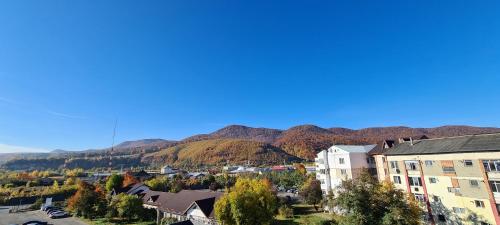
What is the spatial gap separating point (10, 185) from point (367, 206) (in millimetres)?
119424

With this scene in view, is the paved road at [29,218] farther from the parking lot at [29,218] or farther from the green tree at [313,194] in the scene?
the green tree at [313,194]

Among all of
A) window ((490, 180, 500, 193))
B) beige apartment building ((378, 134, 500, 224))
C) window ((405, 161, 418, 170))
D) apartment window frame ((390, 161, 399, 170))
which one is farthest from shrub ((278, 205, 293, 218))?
window ((490, 180, 500, 193))

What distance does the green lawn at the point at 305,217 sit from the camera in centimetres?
4384

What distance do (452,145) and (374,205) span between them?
1514 cm

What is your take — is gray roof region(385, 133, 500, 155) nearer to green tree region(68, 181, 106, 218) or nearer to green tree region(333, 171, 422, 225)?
green tree region(333, 171, 422, 225)

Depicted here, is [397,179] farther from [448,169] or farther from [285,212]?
[285,212]

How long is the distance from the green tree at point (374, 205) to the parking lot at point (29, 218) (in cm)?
4687

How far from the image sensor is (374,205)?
30578mm

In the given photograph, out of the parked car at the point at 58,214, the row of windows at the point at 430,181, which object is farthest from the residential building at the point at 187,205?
the row of windows at the point at 430,181

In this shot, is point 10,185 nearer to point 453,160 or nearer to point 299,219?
point 299,219

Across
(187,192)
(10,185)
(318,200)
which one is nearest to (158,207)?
(187,192)

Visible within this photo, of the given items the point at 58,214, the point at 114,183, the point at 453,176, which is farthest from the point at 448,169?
the point at 114,183

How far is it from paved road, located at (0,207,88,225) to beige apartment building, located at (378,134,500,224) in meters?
57.5

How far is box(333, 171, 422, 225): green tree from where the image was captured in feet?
95.2
